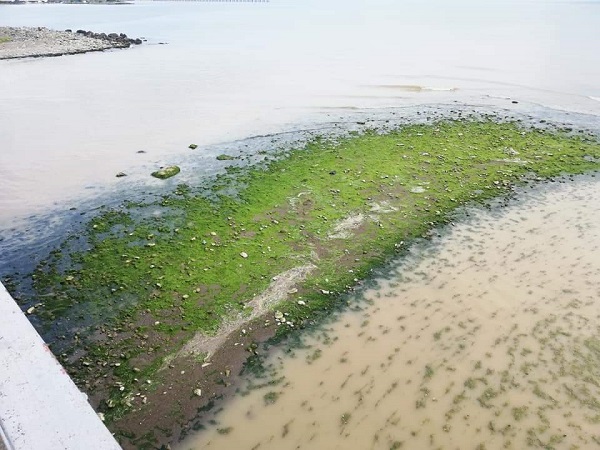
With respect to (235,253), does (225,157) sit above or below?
below

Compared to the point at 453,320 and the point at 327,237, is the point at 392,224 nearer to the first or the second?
the point at 327,237

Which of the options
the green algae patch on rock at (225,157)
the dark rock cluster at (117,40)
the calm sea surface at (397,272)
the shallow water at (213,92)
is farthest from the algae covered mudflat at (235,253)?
the dark rock cluster at (117,40)

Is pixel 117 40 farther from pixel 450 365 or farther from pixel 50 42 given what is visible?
pixel 450 365

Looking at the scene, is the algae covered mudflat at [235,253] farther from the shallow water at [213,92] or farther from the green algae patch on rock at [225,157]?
the shallow water at [213,92]

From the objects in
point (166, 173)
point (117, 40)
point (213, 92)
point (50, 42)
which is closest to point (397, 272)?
point (166, 173)

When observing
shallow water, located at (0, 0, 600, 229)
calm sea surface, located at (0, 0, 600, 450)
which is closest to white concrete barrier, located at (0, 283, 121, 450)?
calm sea surface, located at (0, 0, 600, 450)
